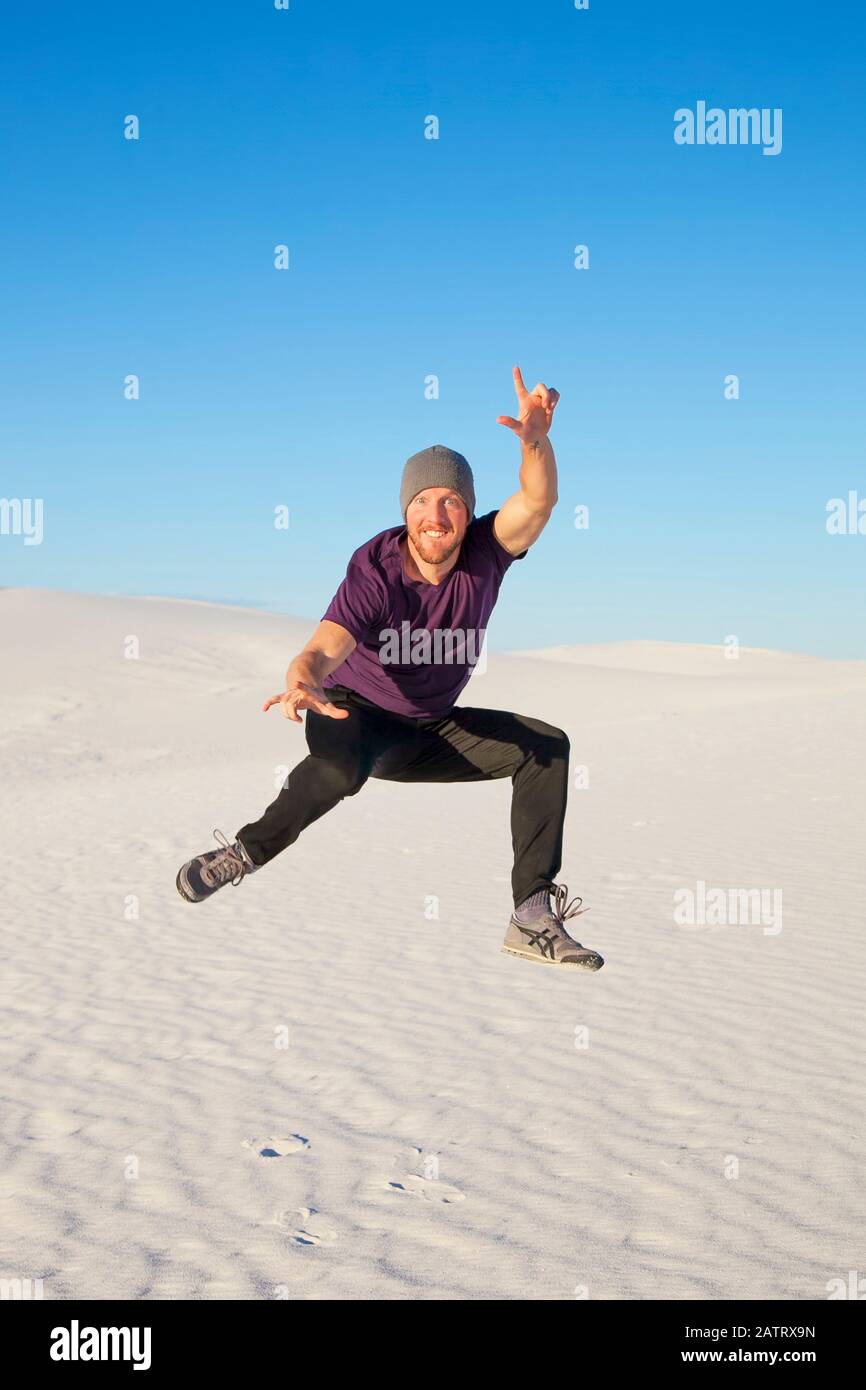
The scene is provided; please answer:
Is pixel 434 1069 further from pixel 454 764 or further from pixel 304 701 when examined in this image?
pixel 304 701

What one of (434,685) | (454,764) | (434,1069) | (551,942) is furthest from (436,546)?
(434,1069)

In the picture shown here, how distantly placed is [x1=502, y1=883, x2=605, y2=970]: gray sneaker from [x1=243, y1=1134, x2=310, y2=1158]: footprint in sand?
111 cm

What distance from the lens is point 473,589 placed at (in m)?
4.72

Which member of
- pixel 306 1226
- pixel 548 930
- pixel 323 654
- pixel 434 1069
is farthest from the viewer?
pixel 434 1069

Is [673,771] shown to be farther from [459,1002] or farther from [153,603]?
[153,603]

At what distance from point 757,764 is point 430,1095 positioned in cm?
1380

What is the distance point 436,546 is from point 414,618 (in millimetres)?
287

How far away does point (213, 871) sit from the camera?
16.1 feet

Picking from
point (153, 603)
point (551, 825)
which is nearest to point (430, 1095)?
point (551, 825)

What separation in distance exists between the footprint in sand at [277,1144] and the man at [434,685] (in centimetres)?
102

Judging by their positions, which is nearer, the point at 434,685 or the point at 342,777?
the point at 342,777

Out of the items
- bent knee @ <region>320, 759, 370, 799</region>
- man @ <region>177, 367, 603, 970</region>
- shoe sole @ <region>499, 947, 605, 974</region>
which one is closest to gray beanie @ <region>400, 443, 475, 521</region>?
man @ <region>177, 367, 603, 970</region>

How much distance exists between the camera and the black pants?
4.73 metres

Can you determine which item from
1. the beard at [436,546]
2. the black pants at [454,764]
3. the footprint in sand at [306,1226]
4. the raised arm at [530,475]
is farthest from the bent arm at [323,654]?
the footprint in sand at [306,1226]
